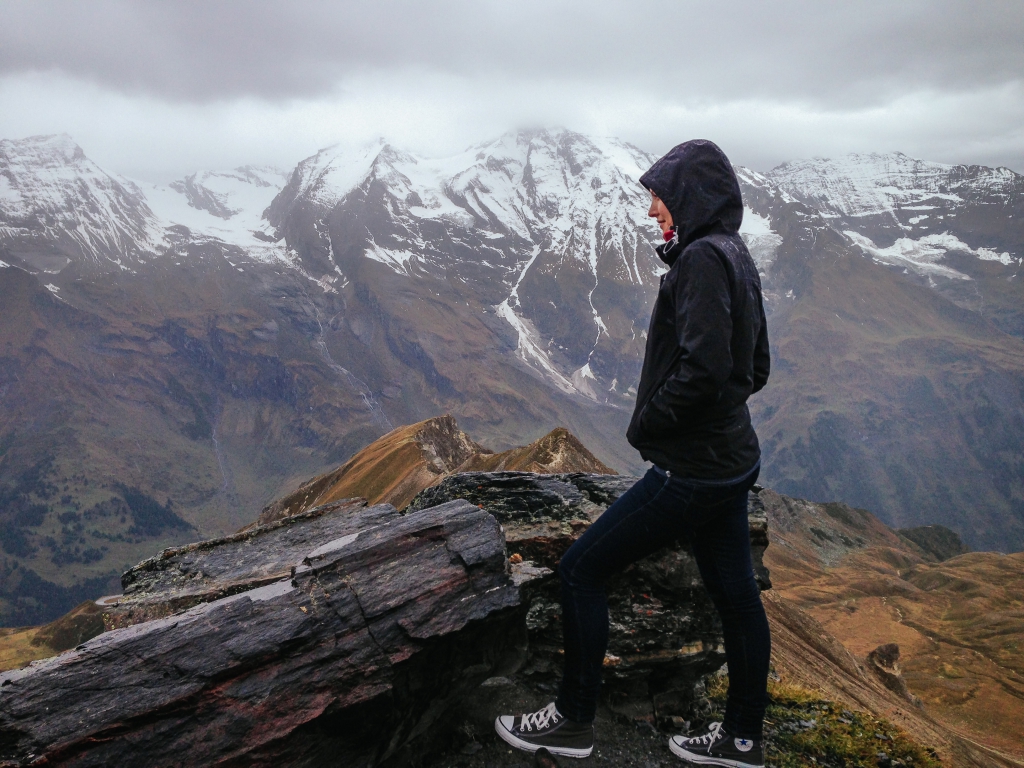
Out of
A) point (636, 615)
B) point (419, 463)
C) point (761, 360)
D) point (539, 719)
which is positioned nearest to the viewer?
point (761, 360)

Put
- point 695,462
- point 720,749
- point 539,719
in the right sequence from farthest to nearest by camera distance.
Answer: point 539,719, point 720,749, point 695,462

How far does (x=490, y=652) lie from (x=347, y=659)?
185cm

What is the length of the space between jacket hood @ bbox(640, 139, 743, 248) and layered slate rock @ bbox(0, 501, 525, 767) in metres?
4.32

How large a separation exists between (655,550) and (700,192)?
351 centimetres

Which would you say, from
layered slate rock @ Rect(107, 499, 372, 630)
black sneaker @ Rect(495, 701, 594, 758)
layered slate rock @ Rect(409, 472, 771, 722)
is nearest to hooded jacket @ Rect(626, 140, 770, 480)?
layered slate rock @ Rect(409, 472, 771, 722)

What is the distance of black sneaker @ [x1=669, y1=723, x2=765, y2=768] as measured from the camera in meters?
6.57

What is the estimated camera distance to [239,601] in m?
6.43

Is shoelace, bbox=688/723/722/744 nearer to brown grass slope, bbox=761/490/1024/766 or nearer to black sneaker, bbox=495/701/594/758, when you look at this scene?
black sneaker, bbox=495/701/594/758

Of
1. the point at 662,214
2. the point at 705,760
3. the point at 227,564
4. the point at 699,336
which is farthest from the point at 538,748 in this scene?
the point at 662,214

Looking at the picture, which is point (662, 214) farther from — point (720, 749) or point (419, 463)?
point (419, 463)

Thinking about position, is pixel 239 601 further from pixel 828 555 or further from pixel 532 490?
pixel 828 555

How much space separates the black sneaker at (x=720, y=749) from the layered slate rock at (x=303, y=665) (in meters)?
2.10

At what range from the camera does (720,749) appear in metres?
6.67

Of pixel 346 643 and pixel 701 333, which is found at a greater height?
pixel 701 333
